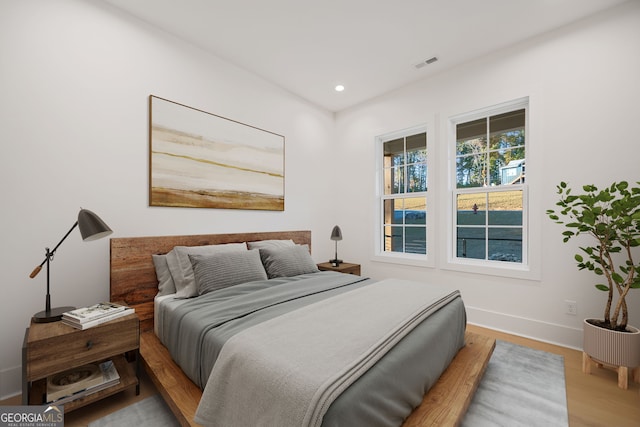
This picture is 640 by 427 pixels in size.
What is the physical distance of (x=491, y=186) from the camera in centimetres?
316

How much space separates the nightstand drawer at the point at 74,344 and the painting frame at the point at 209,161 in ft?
3.86

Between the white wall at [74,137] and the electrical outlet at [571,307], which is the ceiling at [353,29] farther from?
the electrical outlet at [571,307]

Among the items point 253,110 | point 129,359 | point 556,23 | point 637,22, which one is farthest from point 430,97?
point 129,359

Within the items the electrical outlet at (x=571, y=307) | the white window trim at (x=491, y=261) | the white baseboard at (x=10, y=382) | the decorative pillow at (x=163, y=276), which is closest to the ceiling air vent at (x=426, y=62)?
the white window trim at (x=491, y=261)

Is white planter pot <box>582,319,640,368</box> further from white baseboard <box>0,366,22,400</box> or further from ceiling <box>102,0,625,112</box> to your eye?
white baseboard <box>0,366,22,400</box>

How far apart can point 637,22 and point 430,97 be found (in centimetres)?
172

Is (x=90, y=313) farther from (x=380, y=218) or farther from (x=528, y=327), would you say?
(x=528, y=327)

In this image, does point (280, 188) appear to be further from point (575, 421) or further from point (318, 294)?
point (575, 421)

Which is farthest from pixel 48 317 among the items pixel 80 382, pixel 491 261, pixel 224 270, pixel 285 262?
pixel 491 261

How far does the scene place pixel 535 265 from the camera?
276 cm

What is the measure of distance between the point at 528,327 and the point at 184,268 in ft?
10.9

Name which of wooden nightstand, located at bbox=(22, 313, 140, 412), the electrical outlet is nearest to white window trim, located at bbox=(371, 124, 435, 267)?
the electrical outlet

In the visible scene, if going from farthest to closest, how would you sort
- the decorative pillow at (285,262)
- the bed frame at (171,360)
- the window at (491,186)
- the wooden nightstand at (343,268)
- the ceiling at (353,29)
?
the wooden nightstand at (343,268), the window at (491,186), the decorative pillow at (285,262), the ceiling at (353,29), the bed frame at (171,360)

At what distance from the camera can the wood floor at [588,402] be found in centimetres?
166
